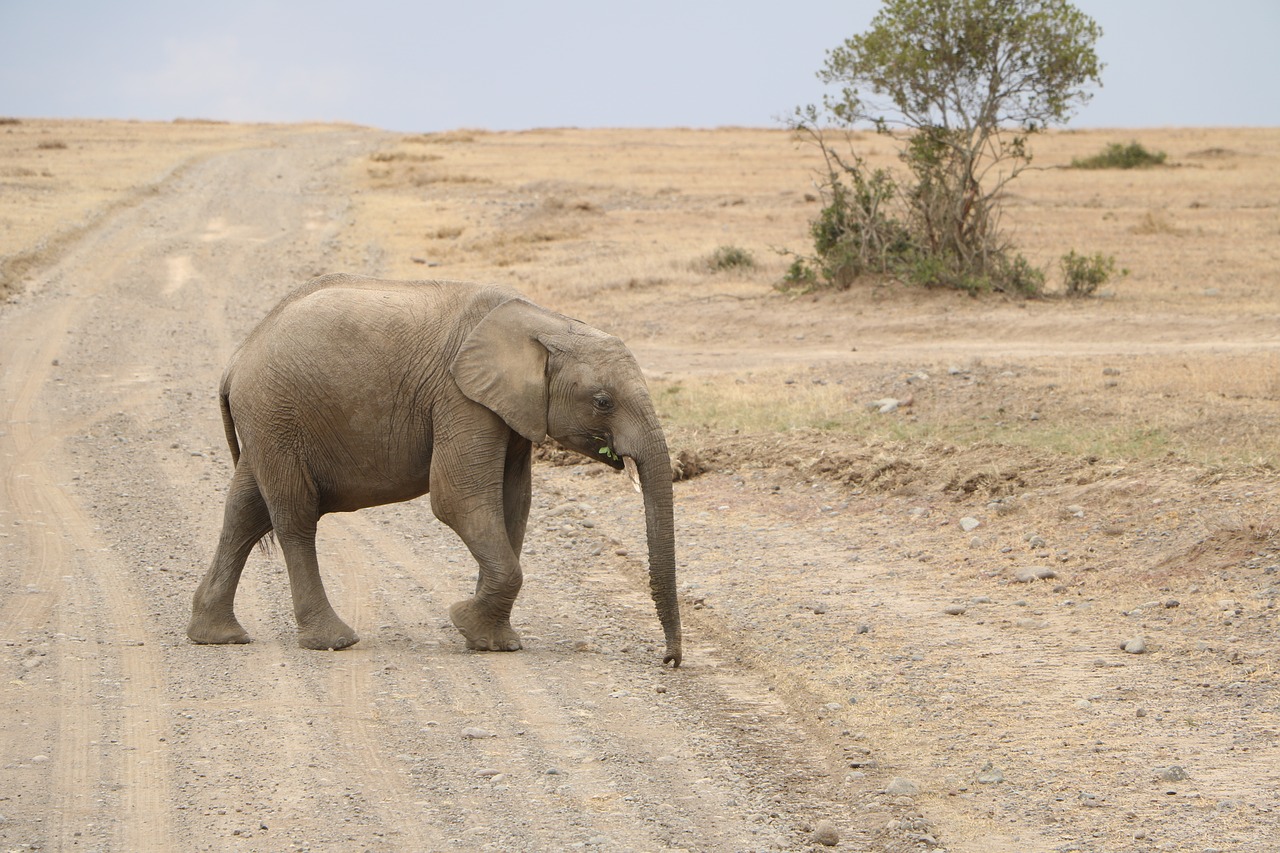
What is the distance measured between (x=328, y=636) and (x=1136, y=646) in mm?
4918

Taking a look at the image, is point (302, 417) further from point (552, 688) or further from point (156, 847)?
point (156, 847)

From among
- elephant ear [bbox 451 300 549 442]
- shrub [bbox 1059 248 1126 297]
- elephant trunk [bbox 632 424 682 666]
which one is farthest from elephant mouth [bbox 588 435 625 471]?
shrub [bbox 1059 248 1126 297]

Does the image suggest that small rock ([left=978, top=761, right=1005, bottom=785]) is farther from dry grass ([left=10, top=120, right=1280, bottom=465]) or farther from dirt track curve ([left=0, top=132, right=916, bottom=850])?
dry grass ([left=10, top=120, right=1280, bottom=465])

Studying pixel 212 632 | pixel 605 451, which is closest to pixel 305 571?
pixel 212 632

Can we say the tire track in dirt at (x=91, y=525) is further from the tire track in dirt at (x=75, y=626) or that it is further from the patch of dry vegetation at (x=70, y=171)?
the patch of dry vegetation at (x=70, y=171)

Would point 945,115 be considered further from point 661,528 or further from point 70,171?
point 70,171

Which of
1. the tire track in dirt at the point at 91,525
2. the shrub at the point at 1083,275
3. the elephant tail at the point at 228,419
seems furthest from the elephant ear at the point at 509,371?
the shrub at the point at 1083,275

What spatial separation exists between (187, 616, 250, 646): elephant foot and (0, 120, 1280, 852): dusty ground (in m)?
0.15

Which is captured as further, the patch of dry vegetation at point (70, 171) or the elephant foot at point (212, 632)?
the patch of dry vegetation at point (70, 171)

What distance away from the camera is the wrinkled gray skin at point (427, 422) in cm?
857

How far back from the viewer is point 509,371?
862 cm

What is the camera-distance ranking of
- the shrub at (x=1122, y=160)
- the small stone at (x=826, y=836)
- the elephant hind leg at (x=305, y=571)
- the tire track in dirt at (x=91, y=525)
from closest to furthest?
the small stone at (x=826, y=836) < the tire track in dirt at (x=91, y=525) < the elephant hind leg at (x=305, y=571) < the shrub at (x=1122, y=160)

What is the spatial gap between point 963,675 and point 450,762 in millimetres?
3210

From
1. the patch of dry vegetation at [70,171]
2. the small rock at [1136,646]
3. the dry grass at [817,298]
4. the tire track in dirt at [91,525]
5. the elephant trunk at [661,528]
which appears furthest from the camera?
the patch of dry vegetation at [70,171]
